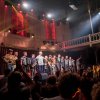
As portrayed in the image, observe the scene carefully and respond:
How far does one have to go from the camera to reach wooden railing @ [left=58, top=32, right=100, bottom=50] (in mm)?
17550

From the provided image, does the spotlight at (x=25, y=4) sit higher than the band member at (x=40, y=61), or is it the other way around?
the spotlight at (x=25, y=4)

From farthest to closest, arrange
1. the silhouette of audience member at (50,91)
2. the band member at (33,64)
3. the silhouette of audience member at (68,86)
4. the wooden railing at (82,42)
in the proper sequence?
the wooden railing at (82,42) → the band member at (33,64) → the silhouette of audience member at (50,91) → the silhouette of audience member at (68,86)

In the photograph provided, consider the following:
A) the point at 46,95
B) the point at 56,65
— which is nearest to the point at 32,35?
the point at 56,65

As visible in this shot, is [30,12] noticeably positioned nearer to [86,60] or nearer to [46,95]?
[86,60]

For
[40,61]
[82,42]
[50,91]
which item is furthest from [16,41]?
Result: [50,91]

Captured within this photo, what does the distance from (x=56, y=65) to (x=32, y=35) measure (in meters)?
3.57

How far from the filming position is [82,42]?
18.8 meters

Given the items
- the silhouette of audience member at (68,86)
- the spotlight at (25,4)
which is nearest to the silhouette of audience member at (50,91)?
the silhouette of audience member at (68,86)

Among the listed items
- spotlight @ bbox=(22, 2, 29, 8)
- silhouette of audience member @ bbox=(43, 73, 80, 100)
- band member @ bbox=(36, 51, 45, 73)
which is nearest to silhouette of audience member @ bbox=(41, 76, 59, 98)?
silhouette of audience member @ bbox=(43, 73, 80, 100)

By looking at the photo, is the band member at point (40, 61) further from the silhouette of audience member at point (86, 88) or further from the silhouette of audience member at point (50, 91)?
the silhouette of audience member at point (86, 88)

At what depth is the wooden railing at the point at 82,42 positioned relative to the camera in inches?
691

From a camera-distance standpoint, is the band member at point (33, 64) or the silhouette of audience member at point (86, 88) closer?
the silhouette of audience member at point (86, 88)

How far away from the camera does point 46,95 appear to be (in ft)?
9.66

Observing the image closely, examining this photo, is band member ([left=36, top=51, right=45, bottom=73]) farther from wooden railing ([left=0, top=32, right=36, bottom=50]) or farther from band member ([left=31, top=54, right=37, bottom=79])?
wooden railing ([left=0, top=32, right=36, bottom=50])
